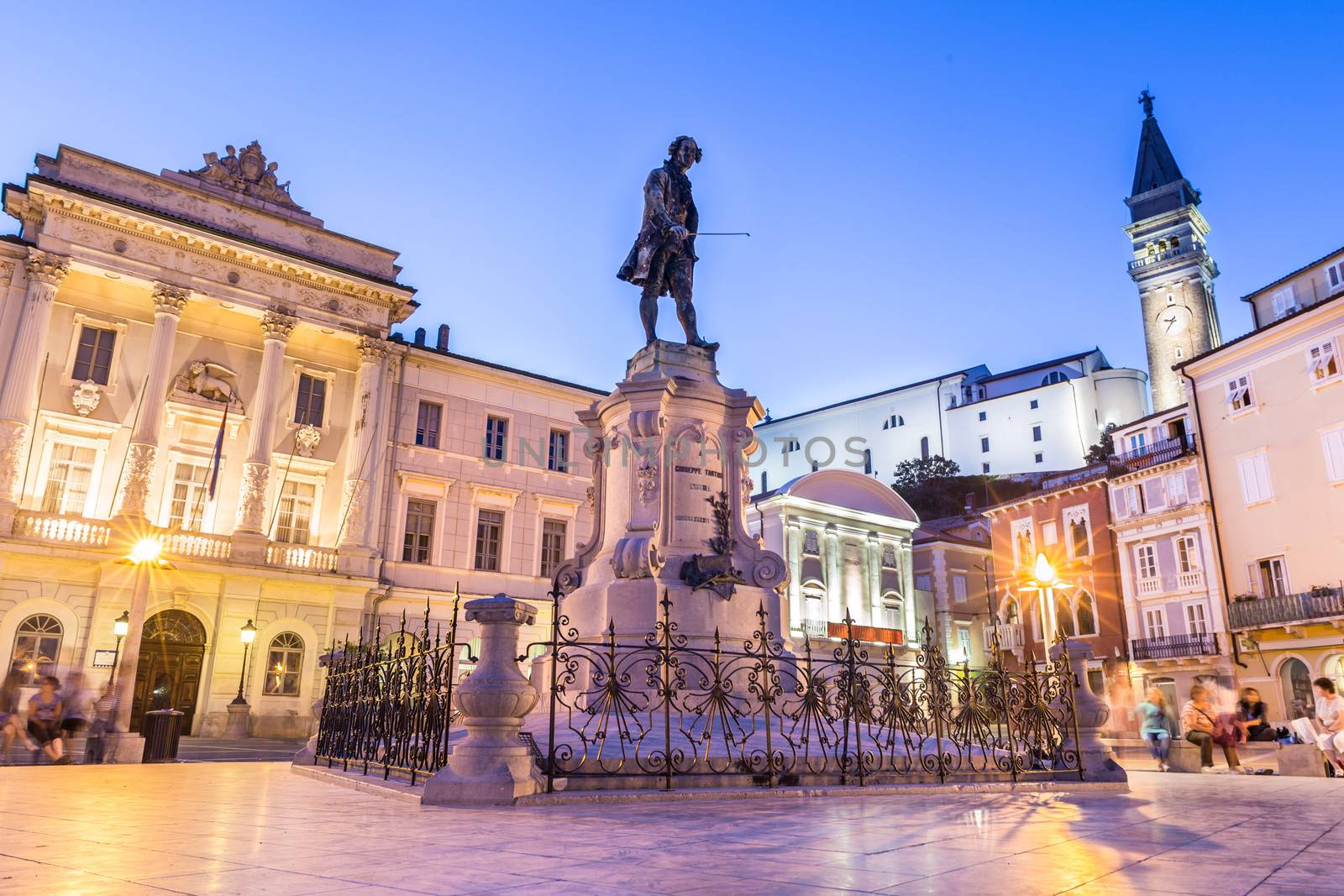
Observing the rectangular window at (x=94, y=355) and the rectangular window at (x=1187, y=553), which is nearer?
the rectangular window at (x=94, y=355)

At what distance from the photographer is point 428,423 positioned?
3309 centimetres

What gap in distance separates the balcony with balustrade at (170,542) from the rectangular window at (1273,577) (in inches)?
1279

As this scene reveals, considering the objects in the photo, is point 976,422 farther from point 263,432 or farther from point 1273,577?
point 263,432

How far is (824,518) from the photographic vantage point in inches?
1708

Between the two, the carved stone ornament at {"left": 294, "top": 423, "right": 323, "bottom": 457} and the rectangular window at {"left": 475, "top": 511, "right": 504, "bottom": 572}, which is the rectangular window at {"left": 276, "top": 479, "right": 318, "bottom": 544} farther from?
the rectangular window at {"left": 475, "top": 511, "right": 504, "bottom": 572}

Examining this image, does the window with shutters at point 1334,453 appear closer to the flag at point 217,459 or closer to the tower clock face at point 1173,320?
the flag at point 217,459

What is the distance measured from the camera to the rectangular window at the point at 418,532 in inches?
1245

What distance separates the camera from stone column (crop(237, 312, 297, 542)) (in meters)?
28.0

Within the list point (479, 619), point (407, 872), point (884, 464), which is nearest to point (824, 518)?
point (479, 619)

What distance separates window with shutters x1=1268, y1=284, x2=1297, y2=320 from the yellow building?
0.11 feet

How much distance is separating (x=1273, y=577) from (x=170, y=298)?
1518 inches

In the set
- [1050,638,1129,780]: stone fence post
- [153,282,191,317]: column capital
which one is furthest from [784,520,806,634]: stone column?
[1050,638,1129,780]: stone fence post

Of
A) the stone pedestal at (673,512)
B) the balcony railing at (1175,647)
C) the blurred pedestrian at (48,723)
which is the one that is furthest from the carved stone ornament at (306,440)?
the balcony railing at (1175,647)

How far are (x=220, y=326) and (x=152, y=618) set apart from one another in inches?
385
